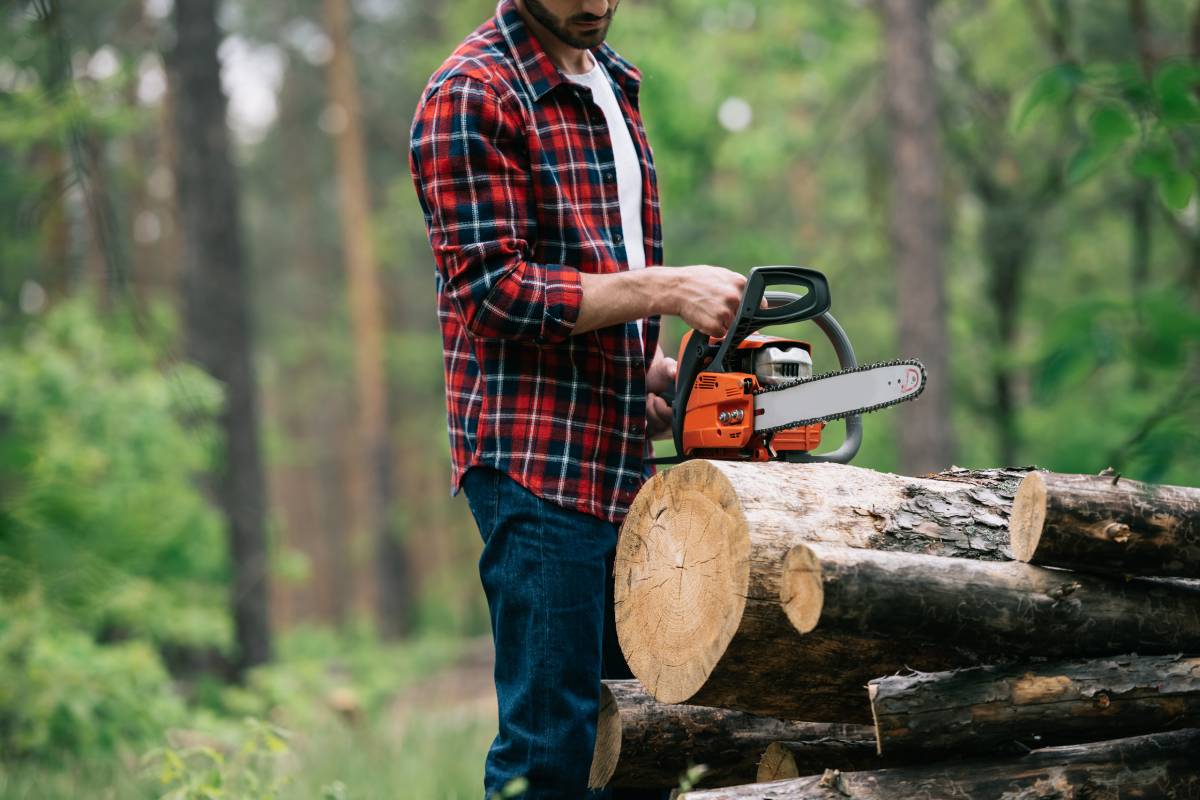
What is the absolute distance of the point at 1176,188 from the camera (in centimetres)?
317

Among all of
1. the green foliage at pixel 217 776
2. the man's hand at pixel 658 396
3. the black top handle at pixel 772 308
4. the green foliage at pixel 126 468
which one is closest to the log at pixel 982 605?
the black top handle at pixel 772 308

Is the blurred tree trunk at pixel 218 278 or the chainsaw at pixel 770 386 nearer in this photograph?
the chainsaw at pixel 770 386

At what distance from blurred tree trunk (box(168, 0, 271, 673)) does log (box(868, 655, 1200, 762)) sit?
825 cm

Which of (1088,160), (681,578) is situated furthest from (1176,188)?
(681,578)

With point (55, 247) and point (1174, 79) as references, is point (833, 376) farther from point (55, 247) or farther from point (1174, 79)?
point (55, 247)

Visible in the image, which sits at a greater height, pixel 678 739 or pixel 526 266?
pixel 526 266

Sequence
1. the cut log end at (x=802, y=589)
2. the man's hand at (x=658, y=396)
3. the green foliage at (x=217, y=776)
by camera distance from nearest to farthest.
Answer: the cut log end at (x=802, y=589) < the man's hand at (x=658, y=396) < the green foliage at (x=217, y=776)

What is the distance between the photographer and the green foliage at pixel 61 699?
632cm

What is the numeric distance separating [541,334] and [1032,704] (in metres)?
1.39

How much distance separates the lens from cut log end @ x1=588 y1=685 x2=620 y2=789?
9.77 feet

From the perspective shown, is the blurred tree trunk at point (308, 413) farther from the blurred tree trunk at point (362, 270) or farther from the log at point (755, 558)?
the log at point (755, 558)

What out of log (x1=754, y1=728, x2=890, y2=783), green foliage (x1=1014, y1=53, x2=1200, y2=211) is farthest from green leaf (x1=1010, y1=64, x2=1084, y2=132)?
log (x1=754, y1=728, x2=890, y2=783)

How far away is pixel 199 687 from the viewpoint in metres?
9.91

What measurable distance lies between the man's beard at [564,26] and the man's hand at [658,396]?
862 millimetres
